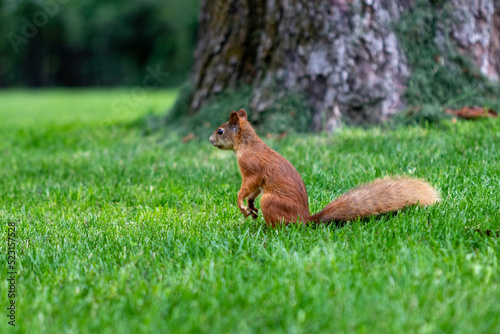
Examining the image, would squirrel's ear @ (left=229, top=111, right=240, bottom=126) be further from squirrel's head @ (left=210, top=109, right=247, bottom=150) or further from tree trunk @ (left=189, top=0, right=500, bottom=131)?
tree trunk @ (left=189, top=0, right=500, bottom=131)

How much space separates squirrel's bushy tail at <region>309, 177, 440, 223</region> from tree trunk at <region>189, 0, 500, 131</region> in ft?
6.70

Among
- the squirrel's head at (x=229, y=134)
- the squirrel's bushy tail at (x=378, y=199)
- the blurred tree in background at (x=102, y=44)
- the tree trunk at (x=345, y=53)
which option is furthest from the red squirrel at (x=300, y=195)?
the blurred tree in background at (x=102, y=44)

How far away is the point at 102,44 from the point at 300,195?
115ft

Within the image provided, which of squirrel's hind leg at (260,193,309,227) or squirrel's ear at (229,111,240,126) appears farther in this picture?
squirrel's ear at (229,111,240,126)

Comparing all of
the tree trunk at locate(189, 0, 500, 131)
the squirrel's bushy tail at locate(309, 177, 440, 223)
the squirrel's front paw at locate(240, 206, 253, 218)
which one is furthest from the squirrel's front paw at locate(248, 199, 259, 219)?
the tree trunk at locate(189, 0, 500, 131)

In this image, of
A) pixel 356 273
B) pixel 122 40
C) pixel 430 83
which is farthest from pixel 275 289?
pixel 122 40

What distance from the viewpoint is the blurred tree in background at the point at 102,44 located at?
31.5 m

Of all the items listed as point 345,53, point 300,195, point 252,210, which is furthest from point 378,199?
point 345,53

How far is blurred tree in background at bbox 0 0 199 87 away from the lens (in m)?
31.5

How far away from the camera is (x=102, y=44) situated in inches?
1366

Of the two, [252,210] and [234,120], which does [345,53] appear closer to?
[234,120]

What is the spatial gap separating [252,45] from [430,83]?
1.88 m

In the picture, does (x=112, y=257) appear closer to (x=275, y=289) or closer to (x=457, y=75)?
(x=275, y=289)

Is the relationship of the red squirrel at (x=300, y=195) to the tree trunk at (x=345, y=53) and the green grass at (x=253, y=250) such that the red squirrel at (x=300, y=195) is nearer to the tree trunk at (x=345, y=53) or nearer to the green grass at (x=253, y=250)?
the green grass at (x=253, y=250)
